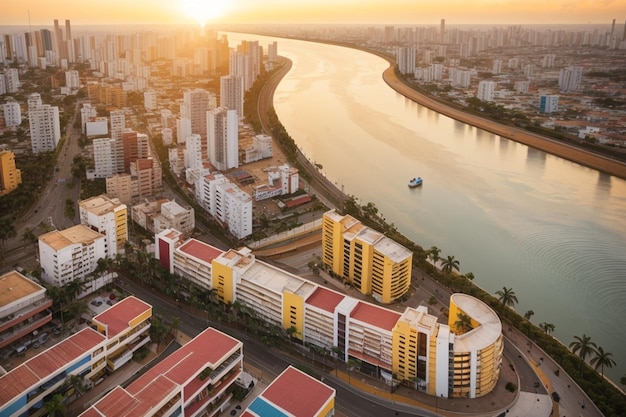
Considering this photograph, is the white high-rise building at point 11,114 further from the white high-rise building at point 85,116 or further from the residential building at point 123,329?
the residential building at point 123,329

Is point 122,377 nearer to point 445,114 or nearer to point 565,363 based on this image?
point 565,363

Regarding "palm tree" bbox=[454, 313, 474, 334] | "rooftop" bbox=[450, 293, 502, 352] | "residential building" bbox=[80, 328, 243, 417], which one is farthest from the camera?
"palm tree" bbox=[454, 313, 474, 334]

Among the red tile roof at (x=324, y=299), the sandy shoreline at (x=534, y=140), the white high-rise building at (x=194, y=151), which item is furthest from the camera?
the sandy shoreline at (x=534, y=140)

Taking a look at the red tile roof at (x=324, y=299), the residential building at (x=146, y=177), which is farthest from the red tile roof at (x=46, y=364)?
the residential building at (x=146, y=177)

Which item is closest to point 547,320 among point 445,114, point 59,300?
point 59,300

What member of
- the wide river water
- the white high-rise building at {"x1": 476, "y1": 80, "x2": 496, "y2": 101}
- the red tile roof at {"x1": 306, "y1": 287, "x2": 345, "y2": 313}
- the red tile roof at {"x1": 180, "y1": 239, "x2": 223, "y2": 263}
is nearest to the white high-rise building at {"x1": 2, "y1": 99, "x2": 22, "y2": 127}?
the wide river water

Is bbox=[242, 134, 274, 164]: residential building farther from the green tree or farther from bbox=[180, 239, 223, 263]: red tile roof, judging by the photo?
the green tree
